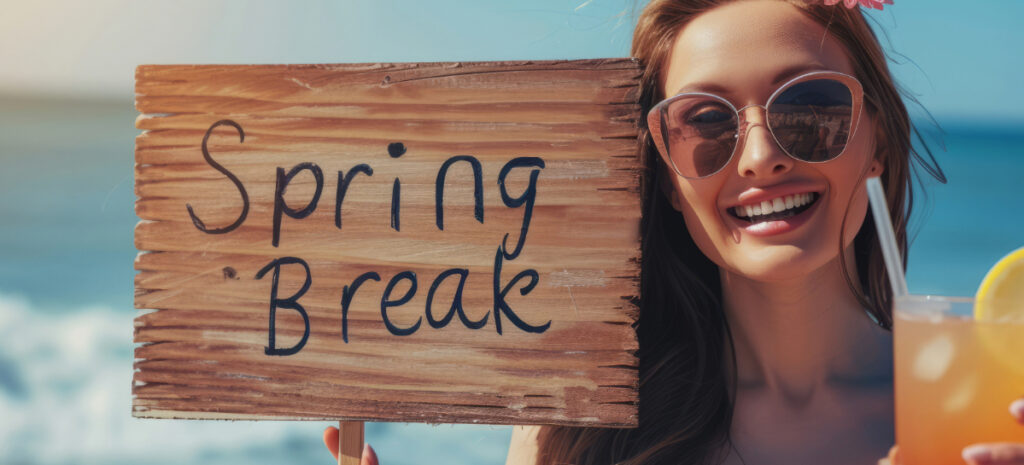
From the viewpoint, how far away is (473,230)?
1.44 meters

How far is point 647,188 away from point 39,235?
9.46m

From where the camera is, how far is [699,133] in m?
1.50

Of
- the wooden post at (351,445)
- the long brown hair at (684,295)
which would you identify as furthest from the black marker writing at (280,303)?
the long brown hair at (684,295)

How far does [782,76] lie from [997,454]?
69 cm

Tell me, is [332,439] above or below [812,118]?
below

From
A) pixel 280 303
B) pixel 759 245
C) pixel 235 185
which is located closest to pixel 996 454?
pixel 759 245

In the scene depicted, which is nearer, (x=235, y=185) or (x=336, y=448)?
(x=235, y=185)

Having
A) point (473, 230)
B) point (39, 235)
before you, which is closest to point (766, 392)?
point (473, 230)

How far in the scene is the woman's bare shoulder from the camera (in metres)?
1.85

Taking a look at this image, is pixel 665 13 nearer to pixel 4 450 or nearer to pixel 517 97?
pixel 517 97

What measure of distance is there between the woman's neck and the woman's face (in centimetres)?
20

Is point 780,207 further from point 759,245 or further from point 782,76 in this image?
point 782,76

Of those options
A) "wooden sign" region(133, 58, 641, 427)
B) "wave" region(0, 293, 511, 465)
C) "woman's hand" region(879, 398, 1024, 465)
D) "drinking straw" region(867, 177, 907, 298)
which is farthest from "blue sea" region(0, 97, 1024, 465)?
"woman's hand" region(879, 398, 1024, 465)

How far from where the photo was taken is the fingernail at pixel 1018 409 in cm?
104
